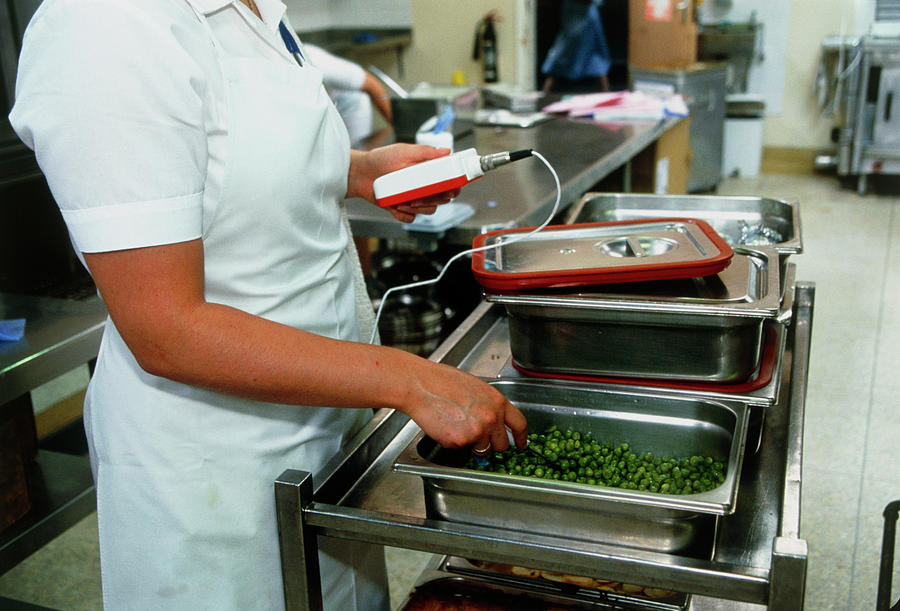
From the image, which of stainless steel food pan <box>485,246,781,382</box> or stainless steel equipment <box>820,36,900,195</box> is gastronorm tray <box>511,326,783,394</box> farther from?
stainless steel equipment <box>820,36,900,195</box>

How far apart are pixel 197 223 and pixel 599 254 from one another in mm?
598

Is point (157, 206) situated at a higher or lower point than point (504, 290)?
higher

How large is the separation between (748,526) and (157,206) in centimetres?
77

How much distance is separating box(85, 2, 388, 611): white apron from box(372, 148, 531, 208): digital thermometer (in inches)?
4.2

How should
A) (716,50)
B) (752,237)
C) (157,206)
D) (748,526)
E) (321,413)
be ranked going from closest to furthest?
(157,206) < (748,526) < (321,413) < (752,237) < (716,50)

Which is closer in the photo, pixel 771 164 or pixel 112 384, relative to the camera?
pixel 112 384

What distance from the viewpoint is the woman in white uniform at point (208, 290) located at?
81cm

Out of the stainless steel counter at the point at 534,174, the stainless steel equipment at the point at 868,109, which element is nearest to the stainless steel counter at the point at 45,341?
the stainless steel counter at the point at 534,174

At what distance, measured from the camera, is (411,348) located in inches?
94.7

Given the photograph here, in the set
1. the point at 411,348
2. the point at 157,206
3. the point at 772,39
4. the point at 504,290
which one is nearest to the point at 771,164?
the point at 772,39

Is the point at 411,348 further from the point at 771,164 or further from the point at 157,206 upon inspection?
the point at 771,164

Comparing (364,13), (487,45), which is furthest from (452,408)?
(364,13)

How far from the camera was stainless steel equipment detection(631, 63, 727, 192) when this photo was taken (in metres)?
5.15

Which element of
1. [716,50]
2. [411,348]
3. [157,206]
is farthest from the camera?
[716,50]
